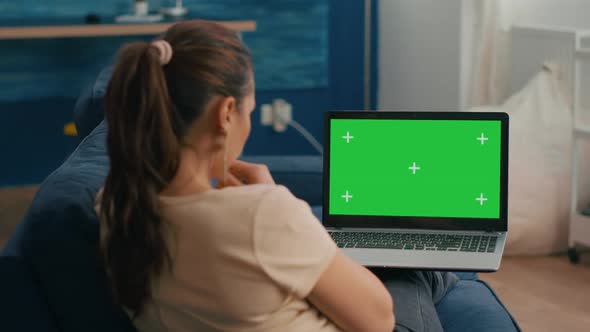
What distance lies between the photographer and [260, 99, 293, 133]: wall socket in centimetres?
450

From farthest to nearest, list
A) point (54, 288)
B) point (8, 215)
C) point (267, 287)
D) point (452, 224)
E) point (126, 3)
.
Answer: point (126, 3), point (8, 215), point (452, 224), point (54, 288), point (267, 287)

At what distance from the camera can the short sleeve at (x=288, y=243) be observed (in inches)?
48.3

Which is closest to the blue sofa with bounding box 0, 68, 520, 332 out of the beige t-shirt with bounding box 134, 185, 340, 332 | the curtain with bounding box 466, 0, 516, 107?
the beige t-shirt with bounding box 134, 185, 340, 332

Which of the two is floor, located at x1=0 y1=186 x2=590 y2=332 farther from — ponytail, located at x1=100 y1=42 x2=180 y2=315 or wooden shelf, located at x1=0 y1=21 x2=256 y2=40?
ponytail, located at x1=100 y1=42 x2=180 y2=315

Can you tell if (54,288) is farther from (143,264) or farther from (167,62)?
(167,62)

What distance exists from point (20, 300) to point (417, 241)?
79 centimetres

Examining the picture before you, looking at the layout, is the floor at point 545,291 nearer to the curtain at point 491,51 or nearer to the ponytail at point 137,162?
the curtain at point 491,51

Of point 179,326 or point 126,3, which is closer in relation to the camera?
point 179,326

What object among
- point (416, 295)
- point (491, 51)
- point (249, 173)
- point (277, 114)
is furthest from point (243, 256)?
point (277, 114)

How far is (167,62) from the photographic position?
1.26 m

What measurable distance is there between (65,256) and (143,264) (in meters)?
0.15

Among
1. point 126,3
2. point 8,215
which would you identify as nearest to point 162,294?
point 8,215

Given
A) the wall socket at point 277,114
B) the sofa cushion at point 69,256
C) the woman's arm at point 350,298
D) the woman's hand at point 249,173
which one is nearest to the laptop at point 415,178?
the woman's hand at point 249,173

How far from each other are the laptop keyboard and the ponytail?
626mm
